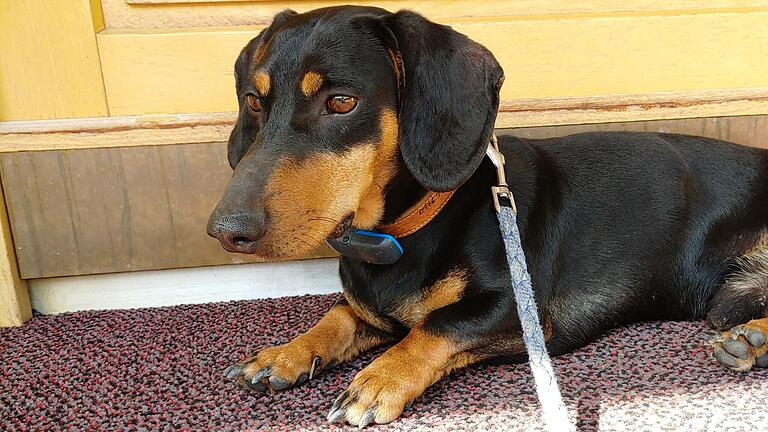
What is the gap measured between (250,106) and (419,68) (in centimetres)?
45

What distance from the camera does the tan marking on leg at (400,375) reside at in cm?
160

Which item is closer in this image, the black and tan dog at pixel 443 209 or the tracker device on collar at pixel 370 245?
the black and tan dog at pixel 443 209

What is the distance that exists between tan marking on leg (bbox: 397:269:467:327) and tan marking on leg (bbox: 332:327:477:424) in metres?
0.09

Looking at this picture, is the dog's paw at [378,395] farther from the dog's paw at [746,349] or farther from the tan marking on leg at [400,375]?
the dog's paw at [746,349]

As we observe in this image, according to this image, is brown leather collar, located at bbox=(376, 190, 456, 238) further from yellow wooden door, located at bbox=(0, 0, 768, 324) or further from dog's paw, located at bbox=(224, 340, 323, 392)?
yellow wooden door, located at bbox=(0, 0, 768, 324)

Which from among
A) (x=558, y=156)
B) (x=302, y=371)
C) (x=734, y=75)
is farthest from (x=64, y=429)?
(x=734, y=75)

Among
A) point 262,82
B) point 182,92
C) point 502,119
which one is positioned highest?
point 262,82

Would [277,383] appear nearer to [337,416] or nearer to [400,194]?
[337,416]

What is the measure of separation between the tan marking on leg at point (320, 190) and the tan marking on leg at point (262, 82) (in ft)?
0.72

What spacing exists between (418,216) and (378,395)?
18.1 inches

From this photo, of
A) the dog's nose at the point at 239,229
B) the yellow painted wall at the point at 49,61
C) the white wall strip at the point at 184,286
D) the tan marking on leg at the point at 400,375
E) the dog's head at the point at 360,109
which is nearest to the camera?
the dog's nose at the point at 239,229

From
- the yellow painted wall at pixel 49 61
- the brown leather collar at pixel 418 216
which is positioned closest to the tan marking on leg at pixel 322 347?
the brown leather collar at pixel 418 216

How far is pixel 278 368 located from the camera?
70.4 inches

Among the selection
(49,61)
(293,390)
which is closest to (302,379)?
(293,390)
